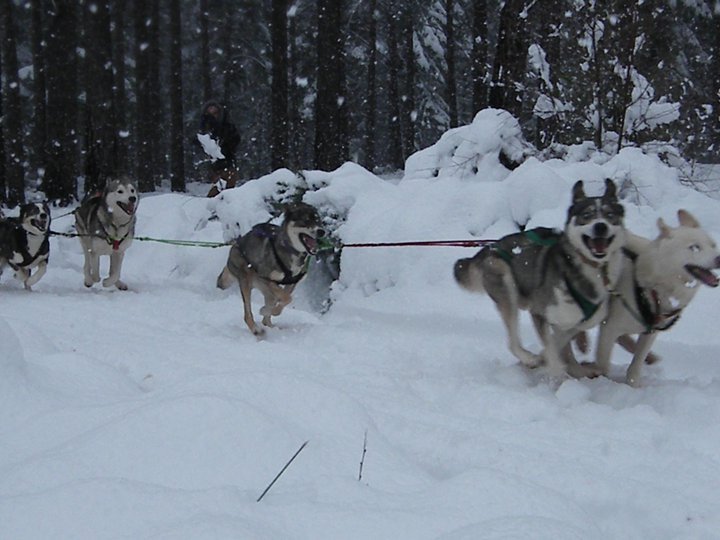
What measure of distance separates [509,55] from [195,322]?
6.26 metres

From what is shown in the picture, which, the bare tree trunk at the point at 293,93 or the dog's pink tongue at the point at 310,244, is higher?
the bare tree trunk at the point at 293,93

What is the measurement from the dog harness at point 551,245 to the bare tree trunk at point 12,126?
17.3m

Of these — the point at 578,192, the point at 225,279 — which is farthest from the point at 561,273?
the point at 225,279

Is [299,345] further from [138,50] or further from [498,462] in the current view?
[138,50]

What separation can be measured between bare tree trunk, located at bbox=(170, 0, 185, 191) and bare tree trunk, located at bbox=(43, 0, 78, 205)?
4.00 m

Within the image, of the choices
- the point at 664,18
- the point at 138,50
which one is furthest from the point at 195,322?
the point at 138,50

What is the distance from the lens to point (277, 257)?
663cm

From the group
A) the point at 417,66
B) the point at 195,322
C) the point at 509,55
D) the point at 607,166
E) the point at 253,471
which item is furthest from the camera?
the point at 417,66

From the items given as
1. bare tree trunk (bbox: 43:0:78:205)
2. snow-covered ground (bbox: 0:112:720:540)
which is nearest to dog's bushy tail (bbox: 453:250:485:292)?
snow-covered ground (bbox: 0:112:720:540)

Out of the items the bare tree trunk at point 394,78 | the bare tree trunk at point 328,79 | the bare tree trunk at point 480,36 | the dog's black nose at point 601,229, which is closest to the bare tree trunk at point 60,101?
the bare tree trunk at point 328,79

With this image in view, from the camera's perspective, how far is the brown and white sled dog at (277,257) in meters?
6.56

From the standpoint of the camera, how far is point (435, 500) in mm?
2482

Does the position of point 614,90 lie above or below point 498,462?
above

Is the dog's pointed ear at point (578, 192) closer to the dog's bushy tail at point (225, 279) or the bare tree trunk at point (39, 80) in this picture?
the dog's bushy tail at point (225, 279)
